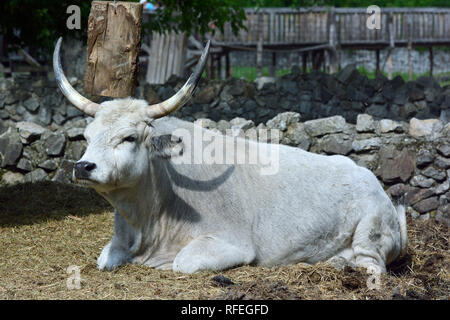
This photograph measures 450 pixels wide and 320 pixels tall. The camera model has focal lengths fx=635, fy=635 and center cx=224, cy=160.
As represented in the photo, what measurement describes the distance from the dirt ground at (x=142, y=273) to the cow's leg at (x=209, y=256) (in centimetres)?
8

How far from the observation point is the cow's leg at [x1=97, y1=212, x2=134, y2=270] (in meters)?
5.48

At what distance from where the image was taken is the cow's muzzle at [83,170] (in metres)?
4.76

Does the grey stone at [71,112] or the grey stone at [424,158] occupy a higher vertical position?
the grey stone at [71,112]

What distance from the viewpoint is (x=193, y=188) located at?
18.9ft

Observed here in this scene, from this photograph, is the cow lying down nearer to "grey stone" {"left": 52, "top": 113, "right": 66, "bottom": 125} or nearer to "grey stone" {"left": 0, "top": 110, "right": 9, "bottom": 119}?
"grey stone" {"left": 52, "top": 113, "right": 66, "bottom": 125}

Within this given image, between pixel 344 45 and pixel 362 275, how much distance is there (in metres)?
17.7

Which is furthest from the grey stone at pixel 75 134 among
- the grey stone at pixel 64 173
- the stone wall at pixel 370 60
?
the stone wall at pixel 370 60

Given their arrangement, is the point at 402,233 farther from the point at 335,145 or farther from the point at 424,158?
the point at 335,145

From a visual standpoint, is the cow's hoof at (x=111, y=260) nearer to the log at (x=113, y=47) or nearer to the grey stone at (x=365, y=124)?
the log at (x=113, y=47)

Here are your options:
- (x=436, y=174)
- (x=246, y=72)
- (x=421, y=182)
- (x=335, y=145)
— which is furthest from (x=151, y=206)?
(x=246, y=72)

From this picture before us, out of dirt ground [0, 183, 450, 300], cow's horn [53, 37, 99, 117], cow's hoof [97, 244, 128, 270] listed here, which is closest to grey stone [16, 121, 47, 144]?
dirt ground [0, 183, 450, 300]
